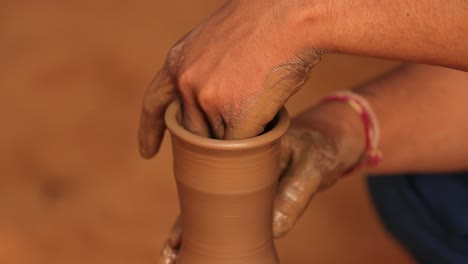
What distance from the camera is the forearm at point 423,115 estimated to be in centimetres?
160

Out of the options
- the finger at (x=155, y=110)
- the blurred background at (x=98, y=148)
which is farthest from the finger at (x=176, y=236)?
the blurred background at (x=98, y=148)

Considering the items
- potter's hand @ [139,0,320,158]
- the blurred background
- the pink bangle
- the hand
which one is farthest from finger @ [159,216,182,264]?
the blurred background

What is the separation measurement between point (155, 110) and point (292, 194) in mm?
285

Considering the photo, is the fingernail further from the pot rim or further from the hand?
the pot rim

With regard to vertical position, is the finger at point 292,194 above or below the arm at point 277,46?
below

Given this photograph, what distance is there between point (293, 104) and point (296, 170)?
61.0 inches

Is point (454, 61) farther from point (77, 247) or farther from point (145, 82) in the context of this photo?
point (145, 82)

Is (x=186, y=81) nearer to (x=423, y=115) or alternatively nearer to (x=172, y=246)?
(x=172, y=246)

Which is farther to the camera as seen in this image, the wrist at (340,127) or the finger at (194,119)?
the wrist at (340,127)

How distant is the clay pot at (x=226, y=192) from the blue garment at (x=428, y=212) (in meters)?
0.67

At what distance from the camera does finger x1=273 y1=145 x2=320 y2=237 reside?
4.19ft

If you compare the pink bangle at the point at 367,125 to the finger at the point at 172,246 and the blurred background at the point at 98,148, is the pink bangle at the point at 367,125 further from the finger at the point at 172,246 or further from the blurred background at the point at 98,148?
the blurred background at the point at 98,148

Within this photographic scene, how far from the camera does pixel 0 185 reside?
250 centimetres

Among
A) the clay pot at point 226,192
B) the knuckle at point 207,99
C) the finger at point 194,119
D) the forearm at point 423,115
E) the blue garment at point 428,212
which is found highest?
the knuckle at point 207,99
